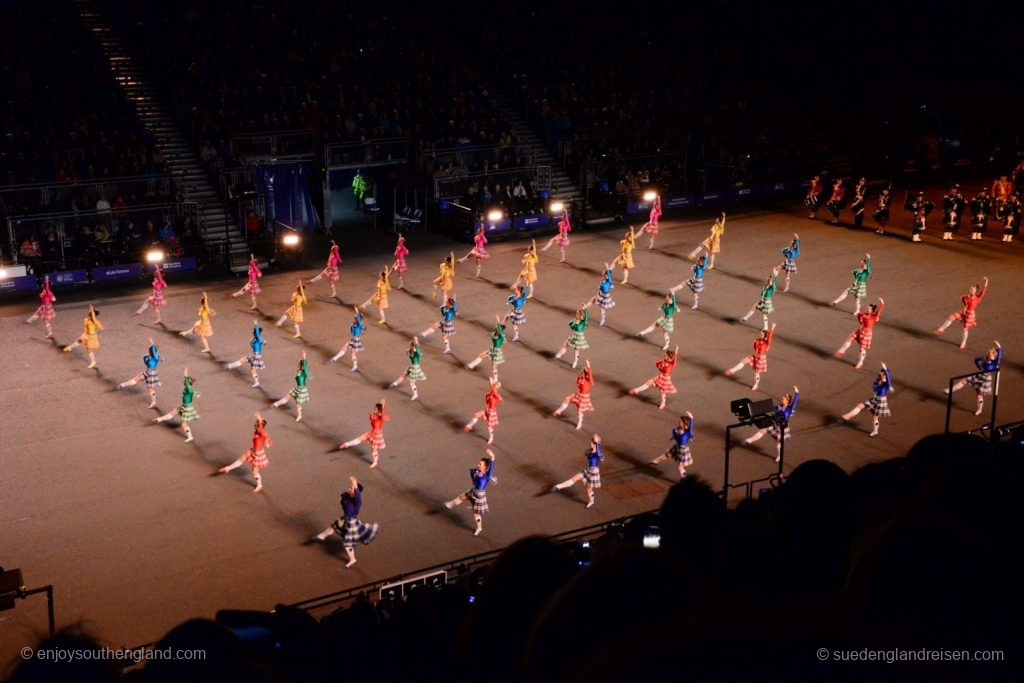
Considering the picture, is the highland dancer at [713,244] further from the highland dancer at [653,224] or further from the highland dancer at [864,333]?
the highland dancer at [864,333]

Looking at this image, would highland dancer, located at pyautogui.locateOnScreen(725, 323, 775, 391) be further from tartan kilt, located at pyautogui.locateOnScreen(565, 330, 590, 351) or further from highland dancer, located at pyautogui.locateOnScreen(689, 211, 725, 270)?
highland dancer, located at pyautogui.locateOnScreen(689, 211, 725, 270)

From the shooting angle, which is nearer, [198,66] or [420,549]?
[420,549]

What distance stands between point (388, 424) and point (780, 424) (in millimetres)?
8249

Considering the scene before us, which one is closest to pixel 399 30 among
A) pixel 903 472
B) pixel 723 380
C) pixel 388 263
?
pixel 388 263

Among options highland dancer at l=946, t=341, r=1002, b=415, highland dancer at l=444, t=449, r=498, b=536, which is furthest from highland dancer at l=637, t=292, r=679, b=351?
highland dancer at l=444, t=449, r=498, b=536

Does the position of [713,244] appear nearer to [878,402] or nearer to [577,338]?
[577,338]

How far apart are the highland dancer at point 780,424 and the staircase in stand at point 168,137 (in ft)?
62.1

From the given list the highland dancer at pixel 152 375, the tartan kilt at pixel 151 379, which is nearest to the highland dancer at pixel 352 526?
the highland dancer at pixel 152 375

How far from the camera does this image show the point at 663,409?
79.5 ft

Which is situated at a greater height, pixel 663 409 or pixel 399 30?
pixel 399 30

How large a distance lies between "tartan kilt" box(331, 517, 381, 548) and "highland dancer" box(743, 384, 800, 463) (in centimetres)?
697

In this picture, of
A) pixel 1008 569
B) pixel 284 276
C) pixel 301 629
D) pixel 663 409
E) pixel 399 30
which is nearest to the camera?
pixel 1008 569

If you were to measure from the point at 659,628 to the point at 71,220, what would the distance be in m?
33.8

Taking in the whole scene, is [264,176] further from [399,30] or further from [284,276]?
[399,30]
